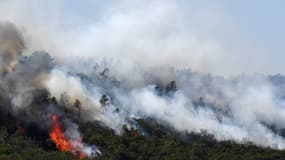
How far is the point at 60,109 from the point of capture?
614 feet

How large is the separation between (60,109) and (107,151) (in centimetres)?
2517

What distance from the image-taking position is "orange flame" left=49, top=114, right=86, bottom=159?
539 feet

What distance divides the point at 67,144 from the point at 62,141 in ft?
5.58

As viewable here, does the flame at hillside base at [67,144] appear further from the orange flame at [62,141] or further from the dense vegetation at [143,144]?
the dense vegetation at [143,144]

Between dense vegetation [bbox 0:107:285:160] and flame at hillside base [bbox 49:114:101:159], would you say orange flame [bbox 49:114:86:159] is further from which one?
dense vegetation [bbox 0:107:285:160]

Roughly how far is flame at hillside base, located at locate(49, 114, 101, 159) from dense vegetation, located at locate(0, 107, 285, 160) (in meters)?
1.59

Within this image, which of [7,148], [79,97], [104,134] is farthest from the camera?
[79,97]

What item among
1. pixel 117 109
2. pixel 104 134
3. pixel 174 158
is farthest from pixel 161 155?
pixel 117 109

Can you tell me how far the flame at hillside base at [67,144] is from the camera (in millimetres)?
163837

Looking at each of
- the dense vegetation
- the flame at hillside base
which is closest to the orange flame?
the flame at hillside base

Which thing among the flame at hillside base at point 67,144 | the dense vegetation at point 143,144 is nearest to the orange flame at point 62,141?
the flame at hillside base at point 67,144

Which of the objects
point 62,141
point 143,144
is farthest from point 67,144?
point 143,144

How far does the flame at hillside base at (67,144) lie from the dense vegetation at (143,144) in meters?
1.59

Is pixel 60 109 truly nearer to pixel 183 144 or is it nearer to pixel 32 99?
pixel 32 99
